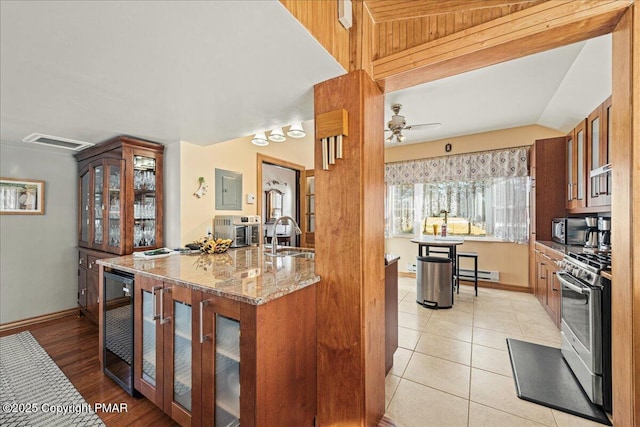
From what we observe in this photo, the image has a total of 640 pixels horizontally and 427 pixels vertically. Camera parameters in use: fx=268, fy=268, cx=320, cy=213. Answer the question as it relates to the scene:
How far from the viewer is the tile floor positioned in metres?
1.78

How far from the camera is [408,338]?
2.88 m

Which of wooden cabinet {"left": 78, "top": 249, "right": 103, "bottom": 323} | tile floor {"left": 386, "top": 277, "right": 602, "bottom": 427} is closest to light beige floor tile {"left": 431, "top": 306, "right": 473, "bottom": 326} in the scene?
tile floor {"left": 386, "top": 277, "right": 602, "bottom": 427}

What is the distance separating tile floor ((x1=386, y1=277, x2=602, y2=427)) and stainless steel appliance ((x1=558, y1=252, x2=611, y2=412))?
293 mm

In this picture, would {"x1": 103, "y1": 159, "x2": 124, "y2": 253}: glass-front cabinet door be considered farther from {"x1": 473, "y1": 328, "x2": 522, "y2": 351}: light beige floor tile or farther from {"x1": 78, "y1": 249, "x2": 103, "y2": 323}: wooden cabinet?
{"x1": 473, "y1": 328, "x2": 522, "y2": 351}: light beige floor tile

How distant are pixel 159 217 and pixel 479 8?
133 inches

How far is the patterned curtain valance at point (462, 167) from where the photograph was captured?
4.48m

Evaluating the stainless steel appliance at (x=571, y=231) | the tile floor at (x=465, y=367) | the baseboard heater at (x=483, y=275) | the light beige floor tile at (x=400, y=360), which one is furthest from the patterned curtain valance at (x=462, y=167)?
the light beige floor tile at (x=400, y=360)

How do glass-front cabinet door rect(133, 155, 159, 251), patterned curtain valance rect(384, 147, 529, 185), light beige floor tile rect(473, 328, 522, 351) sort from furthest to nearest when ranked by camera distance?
1. patterned curtain valance rect(384, 147, 529, 185)
2. glass-front cabinet door rect(133, 155, 159, 251)
3. light beige floor tile rect(473, 328, 522, 351)

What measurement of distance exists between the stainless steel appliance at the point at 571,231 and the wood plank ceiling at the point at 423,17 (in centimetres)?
322

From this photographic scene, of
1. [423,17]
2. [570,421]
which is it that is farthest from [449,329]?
[423,17]

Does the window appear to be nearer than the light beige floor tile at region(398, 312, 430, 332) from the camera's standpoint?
No

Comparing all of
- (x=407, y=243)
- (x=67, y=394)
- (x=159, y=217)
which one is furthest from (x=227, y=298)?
(x=407, y=243)

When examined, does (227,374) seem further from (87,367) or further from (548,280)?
(548,280)

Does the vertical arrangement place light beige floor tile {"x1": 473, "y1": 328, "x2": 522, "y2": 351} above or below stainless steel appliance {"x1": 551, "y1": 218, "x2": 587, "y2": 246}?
below
